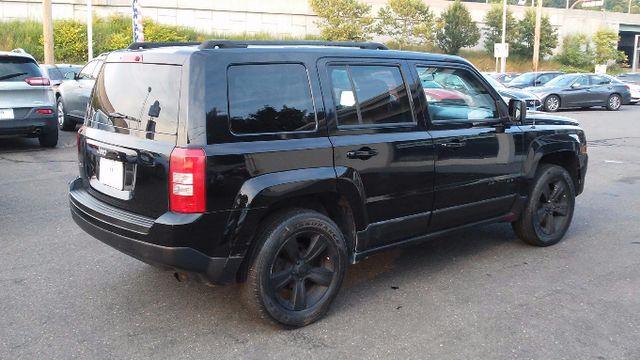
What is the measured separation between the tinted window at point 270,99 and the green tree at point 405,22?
49947mm

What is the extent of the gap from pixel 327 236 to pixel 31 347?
1.88 meters

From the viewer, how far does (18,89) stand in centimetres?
1028

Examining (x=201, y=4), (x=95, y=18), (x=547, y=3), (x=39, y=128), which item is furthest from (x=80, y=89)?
(x=547, y=3)

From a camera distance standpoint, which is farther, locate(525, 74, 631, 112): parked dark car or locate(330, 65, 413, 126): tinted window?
locate(525, 74, 631, 112): parked dark car

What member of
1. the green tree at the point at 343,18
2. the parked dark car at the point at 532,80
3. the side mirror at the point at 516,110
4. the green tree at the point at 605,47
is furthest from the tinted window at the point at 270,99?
the green tree at the point at 605,47

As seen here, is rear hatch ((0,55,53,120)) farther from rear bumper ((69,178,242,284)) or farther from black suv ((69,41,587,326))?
rear bumper ((69,178,242,284))

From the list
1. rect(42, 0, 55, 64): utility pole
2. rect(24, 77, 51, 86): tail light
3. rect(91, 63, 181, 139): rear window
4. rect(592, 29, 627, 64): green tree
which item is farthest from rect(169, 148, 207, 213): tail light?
rect(592, 29, 627, 64): green tree

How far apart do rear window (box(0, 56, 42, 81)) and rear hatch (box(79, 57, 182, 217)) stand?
22.5 feet

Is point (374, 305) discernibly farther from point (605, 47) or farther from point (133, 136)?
point (605, 47)

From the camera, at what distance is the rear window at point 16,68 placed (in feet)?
33.4

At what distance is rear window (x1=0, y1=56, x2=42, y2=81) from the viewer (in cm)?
1018

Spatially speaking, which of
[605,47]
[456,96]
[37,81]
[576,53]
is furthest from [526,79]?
[605,47]

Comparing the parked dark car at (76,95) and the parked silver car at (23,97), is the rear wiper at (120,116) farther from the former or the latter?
the parked dark car at (76,95)

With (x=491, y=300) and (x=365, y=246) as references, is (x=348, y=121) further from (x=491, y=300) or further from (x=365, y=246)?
(x=491, y=300)
